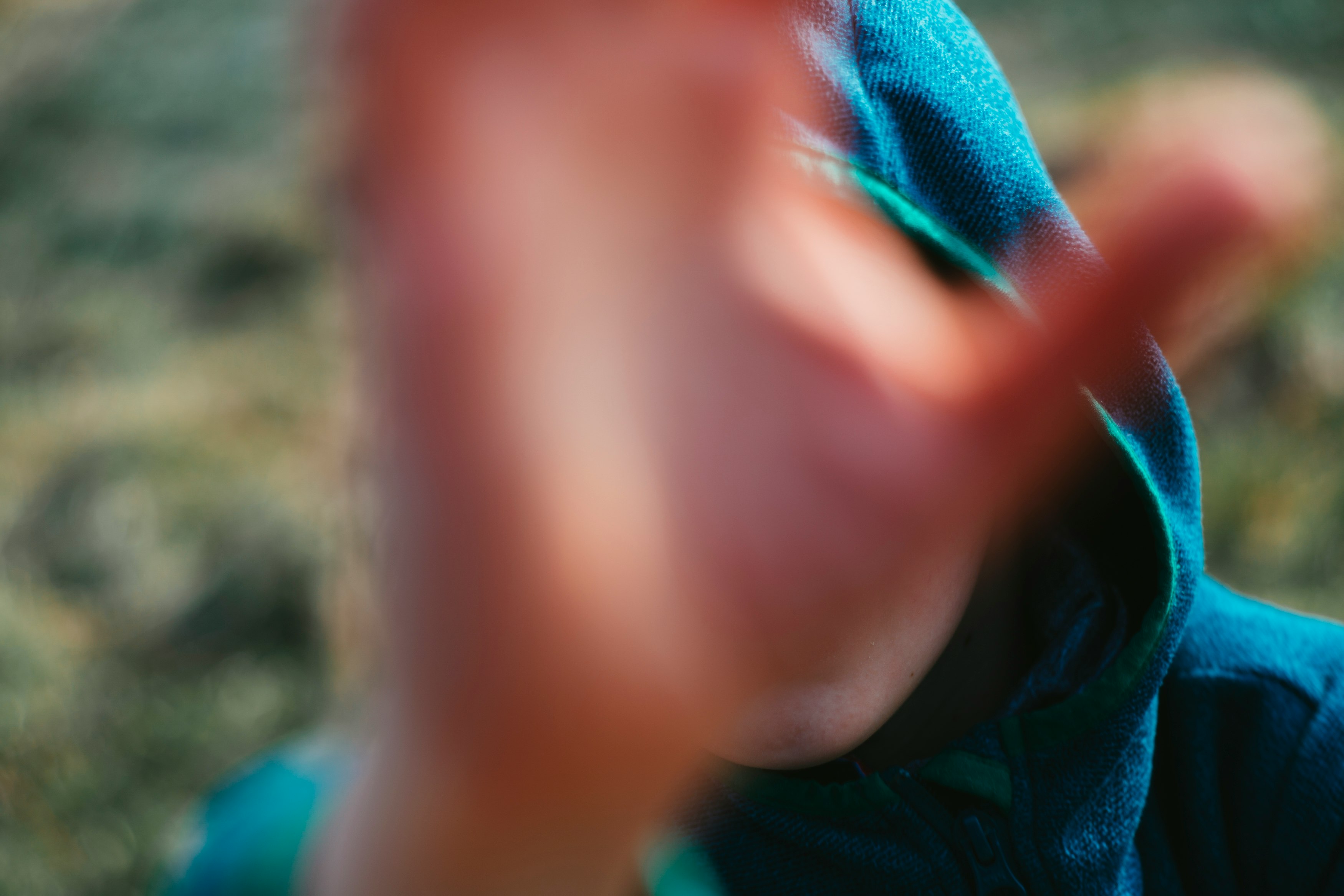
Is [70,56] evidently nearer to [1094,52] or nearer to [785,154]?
[1094,52]

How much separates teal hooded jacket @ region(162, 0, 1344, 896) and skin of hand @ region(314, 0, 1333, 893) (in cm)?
20

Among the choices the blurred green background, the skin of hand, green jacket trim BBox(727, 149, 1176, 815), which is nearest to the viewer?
the skin of hand

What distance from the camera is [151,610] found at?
6.05 feet

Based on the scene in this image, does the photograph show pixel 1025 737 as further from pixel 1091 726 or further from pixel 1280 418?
pixel 1280 418

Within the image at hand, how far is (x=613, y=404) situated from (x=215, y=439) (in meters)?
2.39

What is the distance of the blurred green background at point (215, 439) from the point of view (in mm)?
1526

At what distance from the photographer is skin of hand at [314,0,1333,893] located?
17 centimetres

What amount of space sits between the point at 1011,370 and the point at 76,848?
1668 millimetres

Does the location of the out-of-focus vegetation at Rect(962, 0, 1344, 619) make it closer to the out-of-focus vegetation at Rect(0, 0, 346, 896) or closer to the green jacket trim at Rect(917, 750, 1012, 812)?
the green jacket trim at Rect(917, 750, 1012, 812)

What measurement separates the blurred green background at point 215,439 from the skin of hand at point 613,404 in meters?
0.05

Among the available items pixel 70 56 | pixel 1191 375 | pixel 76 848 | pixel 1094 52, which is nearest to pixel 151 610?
pixel 76 848

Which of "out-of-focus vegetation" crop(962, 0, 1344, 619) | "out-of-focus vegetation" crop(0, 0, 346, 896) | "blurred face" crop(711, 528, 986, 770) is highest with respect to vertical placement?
"blurred face" crop(711, 528, 986, 770)

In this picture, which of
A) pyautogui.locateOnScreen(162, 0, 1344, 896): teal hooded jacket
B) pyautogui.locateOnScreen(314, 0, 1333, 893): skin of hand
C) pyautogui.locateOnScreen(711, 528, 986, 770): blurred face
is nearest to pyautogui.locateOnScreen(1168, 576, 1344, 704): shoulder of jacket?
pyautogui.locateOnScreen(162, 0, 1344, 896): teal hooded jacket

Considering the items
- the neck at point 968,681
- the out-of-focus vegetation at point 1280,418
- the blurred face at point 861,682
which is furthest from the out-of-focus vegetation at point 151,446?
the out-of-focus vegetation at point 1280,418
